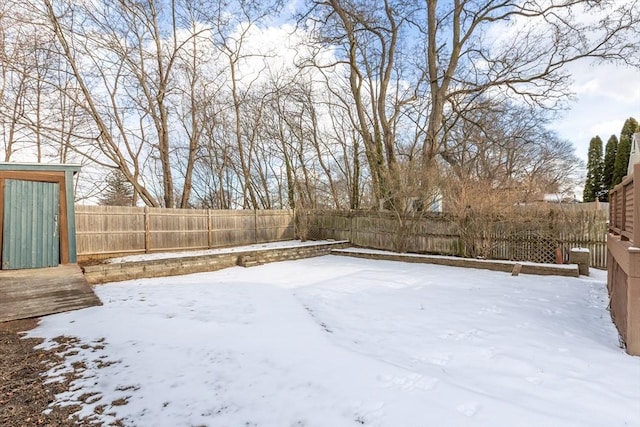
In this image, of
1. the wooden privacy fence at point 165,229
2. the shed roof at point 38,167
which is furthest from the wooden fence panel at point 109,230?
the shed roof at point 38,167

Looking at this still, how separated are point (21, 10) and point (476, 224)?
13.8 metres

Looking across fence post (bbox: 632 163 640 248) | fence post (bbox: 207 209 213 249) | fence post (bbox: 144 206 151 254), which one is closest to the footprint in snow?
fence post (bbox: 632 163 640 248)

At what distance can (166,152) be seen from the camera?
40.0ft

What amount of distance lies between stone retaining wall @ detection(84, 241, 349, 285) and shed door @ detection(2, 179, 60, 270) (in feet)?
2.77

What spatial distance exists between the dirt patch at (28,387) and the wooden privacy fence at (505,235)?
891 centimetres

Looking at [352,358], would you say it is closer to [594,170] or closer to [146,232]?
[146,232]

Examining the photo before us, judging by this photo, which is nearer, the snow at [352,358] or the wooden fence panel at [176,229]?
the snow at [352,358]

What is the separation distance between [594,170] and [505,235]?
2705cm

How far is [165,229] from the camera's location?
10102 millimetres

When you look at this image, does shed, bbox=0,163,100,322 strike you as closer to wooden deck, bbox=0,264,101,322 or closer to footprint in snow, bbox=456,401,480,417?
wooden deck, bbox=0,264,101,322

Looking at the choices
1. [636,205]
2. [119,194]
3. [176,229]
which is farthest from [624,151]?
[119,194]

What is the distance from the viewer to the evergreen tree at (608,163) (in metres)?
26.4

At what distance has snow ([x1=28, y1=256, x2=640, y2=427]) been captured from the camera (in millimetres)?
2217

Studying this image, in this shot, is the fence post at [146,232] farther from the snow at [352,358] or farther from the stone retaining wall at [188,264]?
the snow at [352,358]
